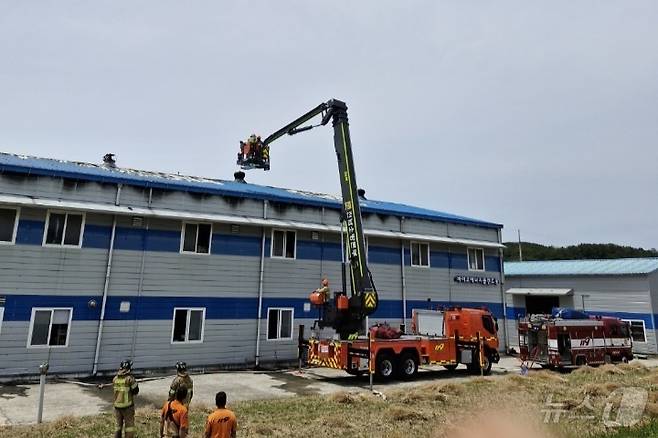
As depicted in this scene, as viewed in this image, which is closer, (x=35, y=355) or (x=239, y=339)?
(x=35, y=355)

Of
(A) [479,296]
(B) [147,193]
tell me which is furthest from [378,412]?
(A) [479,296]

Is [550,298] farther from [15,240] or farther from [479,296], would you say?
[15,240]

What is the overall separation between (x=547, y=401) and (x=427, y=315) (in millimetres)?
8111

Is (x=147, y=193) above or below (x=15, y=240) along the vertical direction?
above

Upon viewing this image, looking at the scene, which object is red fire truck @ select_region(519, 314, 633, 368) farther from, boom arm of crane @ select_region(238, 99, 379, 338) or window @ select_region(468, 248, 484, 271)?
boom arm of crane @ select_region(238, 99, 379, 338)

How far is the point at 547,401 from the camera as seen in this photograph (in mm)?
12656

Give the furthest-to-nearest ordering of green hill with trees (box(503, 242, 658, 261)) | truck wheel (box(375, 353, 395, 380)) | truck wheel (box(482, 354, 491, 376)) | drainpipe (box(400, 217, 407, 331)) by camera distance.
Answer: green hill with trees (box(503, 242, 658, 261)) → drainpipe (box(400, 217, 407, 331)) → truck wheel (box(482, 354, 491, 376)) → truck wheel (box(375, 353, 395, 380))

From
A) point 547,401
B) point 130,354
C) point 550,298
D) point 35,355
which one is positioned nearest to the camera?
point 547,401

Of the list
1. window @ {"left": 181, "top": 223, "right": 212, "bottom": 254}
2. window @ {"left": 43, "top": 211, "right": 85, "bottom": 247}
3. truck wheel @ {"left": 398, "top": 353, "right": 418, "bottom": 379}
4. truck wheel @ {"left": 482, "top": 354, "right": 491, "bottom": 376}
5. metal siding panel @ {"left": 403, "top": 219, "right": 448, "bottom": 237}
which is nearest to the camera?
window @ {"left": 43, "top": 211, "right": 85, "bottom": 247}

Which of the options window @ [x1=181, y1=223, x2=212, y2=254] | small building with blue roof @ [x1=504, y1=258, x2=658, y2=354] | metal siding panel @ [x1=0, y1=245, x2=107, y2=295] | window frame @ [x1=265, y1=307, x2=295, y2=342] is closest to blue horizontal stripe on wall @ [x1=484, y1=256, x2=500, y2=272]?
small building with blue roof @ [x1=504, y1=258, x2=658, y2=354]

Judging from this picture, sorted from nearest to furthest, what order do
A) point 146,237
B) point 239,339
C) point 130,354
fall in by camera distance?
point 130,354, point 146,237, point 239,339

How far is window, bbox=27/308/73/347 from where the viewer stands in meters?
15.7

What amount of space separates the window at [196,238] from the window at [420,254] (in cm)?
1161

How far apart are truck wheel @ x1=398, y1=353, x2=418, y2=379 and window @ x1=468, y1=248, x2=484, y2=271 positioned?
11.2 m
